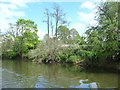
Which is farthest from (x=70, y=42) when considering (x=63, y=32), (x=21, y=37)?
(x=21, y=37)

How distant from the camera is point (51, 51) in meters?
26.0

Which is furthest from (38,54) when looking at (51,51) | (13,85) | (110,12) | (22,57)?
(13,85)

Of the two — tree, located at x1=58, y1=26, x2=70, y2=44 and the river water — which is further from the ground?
tree, located at x1=58, y1=26, x2=70, y2=44

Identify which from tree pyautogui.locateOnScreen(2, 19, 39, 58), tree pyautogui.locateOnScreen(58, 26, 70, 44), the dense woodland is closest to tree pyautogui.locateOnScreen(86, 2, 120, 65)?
the dense woodland

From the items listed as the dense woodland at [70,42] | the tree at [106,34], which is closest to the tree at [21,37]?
the dense woodland at [70,42]

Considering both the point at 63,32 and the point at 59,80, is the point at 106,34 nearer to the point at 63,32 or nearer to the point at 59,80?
the point at 59,80

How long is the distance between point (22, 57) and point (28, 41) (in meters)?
2.73

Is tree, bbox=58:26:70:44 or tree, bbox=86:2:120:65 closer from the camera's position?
tree, bbox=86:2:120:65

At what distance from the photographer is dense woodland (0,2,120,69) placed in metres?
18.2

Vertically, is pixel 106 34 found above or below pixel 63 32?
below

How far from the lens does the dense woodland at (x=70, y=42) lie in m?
18.2

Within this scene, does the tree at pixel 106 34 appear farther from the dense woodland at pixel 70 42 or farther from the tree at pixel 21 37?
the tree at pixel 21 37

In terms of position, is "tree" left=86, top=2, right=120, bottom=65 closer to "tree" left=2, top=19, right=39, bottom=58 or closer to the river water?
the river water

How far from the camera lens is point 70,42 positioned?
96.2 ft
